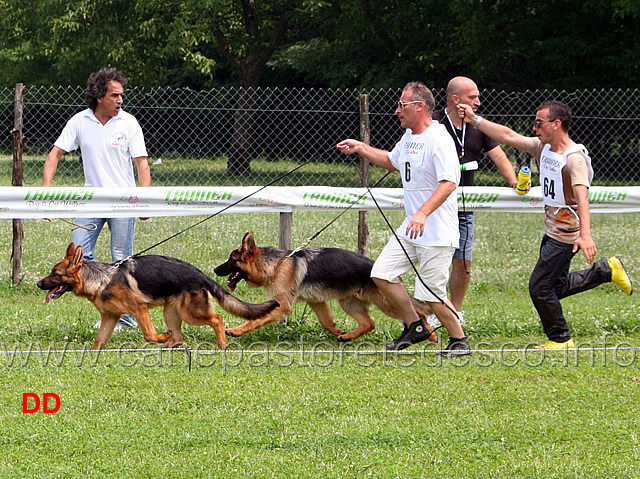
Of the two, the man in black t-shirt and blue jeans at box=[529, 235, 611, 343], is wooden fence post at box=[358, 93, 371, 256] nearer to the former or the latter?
the man in black t-shirt

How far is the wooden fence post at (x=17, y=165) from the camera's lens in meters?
8.83

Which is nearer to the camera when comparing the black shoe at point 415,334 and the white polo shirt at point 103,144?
the black shoe at point 415,334

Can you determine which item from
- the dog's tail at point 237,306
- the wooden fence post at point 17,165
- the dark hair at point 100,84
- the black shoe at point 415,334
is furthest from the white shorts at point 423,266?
the wooden fence post at point 17,165

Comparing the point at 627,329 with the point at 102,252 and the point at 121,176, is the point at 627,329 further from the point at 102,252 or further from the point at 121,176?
the point at 102,252

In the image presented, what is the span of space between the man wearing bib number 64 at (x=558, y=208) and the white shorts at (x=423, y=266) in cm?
83

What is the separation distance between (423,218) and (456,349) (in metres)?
1.10

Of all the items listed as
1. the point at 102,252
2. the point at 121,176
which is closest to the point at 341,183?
the point at 102,252

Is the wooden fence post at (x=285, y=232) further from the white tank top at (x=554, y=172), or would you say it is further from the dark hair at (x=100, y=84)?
the white tank top at (x=554, y=172)

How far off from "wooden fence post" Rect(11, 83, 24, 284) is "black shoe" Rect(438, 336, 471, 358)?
16.2 feet

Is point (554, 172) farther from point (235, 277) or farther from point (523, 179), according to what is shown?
point (235, 277)

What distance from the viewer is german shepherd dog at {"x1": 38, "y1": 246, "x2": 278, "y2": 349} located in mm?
6219

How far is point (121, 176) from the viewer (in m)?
7.29

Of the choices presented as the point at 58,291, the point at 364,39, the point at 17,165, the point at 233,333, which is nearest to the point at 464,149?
the point at 233,333

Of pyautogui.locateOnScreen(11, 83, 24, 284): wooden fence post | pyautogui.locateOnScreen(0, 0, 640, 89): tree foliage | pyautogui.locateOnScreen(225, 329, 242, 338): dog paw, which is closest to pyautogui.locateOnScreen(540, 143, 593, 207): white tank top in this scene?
pyautogui.locateOnScreen(225, 329, 242, 338): dog paw
